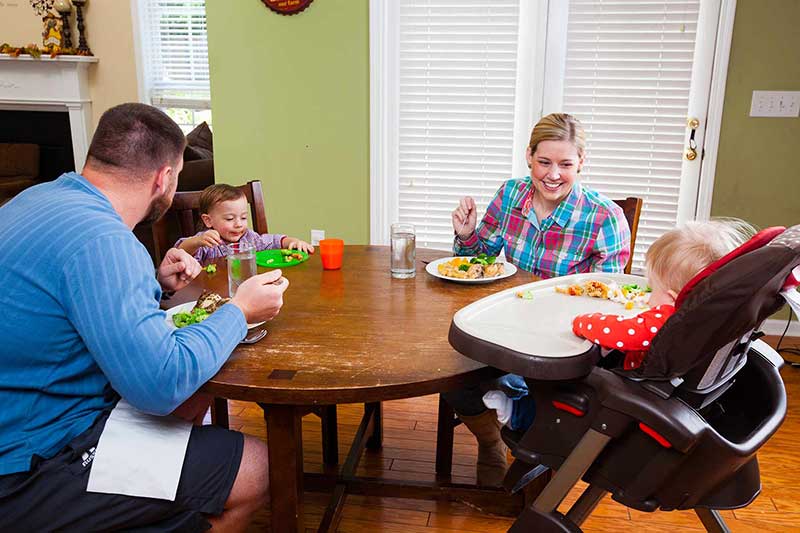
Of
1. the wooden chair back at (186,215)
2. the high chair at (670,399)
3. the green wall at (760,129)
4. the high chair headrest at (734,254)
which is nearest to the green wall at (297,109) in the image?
the wooden chair back at (186,215)

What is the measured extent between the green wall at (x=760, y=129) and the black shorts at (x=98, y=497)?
2926mm

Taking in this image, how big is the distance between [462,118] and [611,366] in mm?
2363

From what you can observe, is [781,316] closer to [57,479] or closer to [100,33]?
[57,479]

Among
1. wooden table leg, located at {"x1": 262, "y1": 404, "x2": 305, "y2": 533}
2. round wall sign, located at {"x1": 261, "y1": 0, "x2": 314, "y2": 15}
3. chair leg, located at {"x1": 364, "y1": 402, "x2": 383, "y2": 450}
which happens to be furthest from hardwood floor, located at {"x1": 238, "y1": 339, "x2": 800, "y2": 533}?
round wall sign, located at {"x1": 261, "y1": 0, "x2": 314, "y2": 15}

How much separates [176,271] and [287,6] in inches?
87.2

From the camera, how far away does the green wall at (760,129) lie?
10.2 ft

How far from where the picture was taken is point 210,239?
220cm

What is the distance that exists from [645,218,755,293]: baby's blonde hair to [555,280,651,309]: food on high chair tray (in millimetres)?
164

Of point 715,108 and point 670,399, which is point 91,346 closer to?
point 670,399

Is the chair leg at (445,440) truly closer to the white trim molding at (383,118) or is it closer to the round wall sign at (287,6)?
the white trim molding at (383,118)

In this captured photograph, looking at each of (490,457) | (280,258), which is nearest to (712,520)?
(490,457)

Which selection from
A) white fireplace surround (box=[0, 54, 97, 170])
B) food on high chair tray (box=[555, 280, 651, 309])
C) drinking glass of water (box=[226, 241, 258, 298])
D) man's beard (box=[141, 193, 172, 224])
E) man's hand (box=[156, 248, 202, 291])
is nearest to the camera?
man's beard (box=[141, 193, 172, 224])

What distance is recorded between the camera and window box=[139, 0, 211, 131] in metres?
4.96

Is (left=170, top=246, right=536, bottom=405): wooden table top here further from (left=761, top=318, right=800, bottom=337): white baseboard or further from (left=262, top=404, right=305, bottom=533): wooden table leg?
(left=761, top=318, right=800, bottom=337): white baseboard
